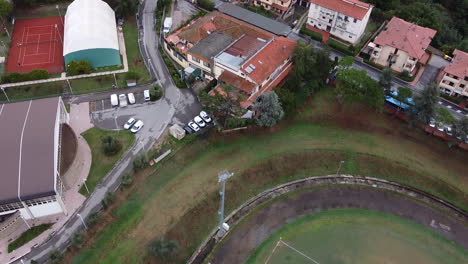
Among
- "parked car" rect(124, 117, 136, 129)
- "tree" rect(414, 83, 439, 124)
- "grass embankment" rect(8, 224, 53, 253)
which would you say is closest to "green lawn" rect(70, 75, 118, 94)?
"parked car" rect(124, 117, 136, 129)

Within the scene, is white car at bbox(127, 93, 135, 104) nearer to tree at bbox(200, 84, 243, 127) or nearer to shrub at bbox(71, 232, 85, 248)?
tree at bbox(200, 84, 243, 127)

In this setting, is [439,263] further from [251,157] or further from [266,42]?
[266,42]

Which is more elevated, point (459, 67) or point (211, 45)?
point (459, 67)

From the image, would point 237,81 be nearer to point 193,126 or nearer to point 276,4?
point 193,126

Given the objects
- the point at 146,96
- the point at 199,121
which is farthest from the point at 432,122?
the point at 146,96

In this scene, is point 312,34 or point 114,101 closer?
point 114,101

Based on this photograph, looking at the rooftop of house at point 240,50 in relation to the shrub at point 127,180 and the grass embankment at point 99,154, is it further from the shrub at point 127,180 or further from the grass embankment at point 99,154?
the shrub at point 127,180

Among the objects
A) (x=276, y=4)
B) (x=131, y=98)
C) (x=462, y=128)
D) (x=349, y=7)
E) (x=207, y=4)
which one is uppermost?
(x=349, y=7)
